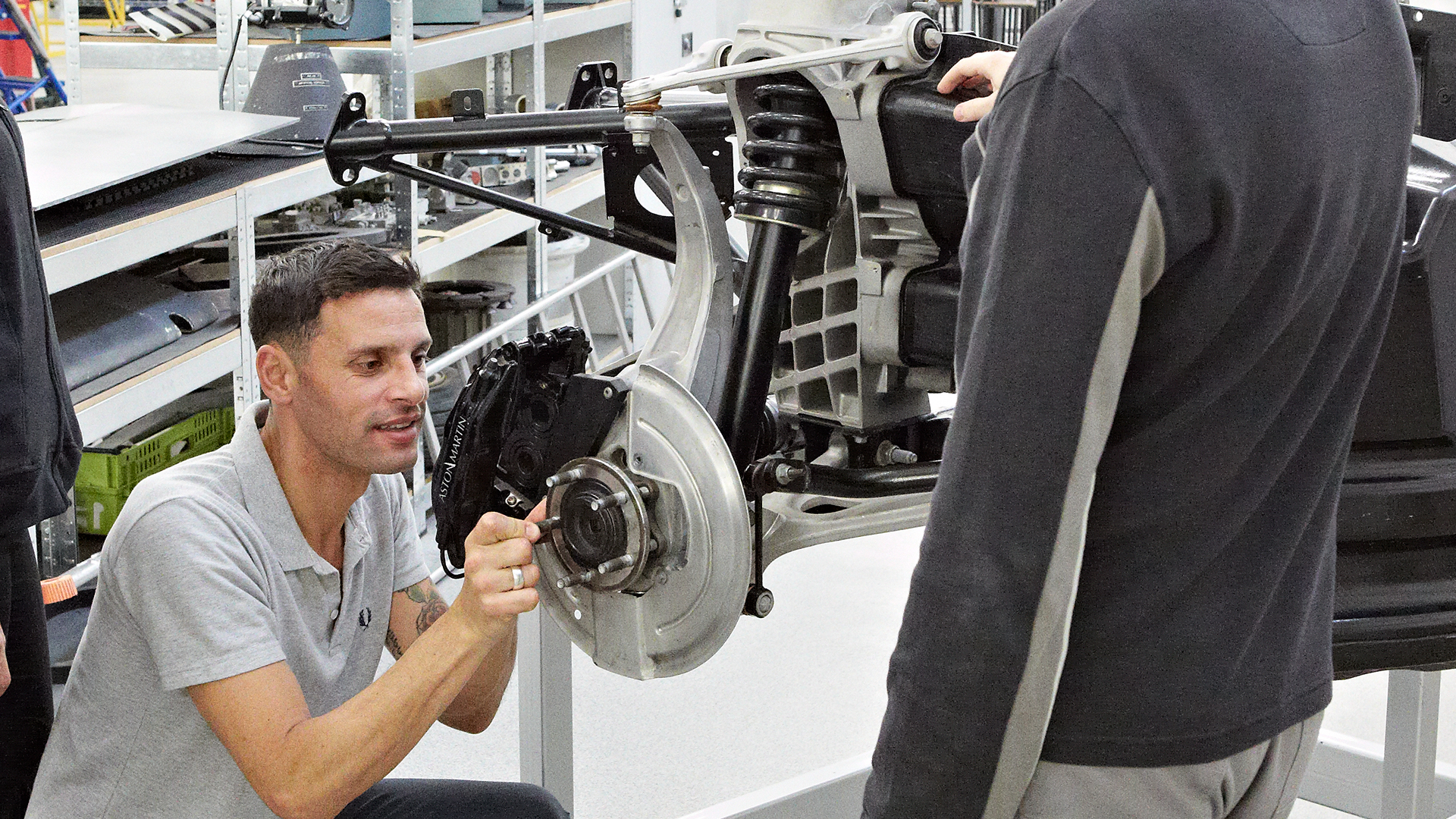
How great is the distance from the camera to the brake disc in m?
1.43

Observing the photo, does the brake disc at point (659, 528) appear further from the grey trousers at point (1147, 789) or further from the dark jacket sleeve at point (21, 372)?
the dark jacket sleeve at point (21, 372)

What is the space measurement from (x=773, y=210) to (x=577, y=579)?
437 mm

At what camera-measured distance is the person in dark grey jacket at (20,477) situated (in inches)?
70.2

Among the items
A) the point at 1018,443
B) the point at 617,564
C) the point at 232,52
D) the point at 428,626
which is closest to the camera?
the point at 1018,443

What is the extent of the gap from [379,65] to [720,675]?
6.52 ft

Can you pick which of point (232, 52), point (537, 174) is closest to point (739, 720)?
point (232, 52)

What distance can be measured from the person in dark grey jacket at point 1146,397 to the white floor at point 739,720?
1961mm

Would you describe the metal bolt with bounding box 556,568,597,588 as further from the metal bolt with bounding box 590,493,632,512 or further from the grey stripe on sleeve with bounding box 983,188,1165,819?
the grey stripe on sleeve with bounding box 983,188,1165,819

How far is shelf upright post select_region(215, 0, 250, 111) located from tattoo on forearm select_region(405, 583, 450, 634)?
2.53 m

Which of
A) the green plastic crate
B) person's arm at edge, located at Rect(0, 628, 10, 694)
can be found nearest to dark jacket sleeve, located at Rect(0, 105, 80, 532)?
person's arm at edge, located at Rect(0, 628, 10, 694)

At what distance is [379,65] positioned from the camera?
160 inches

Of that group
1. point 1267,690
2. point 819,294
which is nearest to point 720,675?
point 819,294

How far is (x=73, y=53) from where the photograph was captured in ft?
12.1

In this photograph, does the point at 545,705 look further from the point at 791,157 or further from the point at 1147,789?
the point at 1147,789
